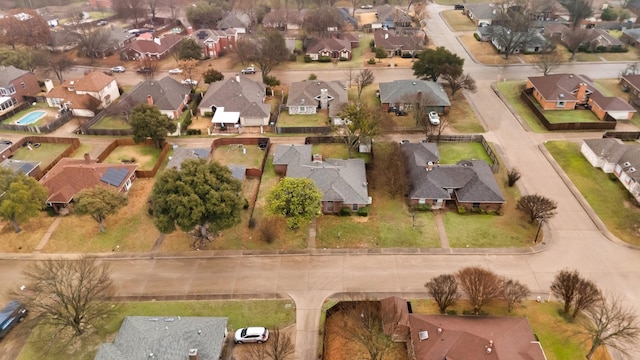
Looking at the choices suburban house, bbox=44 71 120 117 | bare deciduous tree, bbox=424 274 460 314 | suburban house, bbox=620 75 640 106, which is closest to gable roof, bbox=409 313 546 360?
bare deciduous tree, bbox=424 274 460 314

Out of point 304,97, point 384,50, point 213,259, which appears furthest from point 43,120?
point 384,50

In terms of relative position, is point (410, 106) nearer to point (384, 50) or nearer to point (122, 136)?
point (384, 50)

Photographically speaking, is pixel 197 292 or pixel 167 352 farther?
pixel 197 292

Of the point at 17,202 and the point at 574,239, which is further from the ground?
the point at 17,202

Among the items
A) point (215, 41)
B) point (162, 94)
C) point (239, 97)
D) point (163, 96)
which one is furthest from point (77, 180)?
point (215, 41)

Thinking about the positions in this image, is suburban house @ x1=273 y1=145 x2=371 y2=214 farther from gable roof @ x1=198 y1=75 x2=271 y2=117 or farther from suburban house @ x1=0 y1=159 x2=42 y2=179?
suburban house @ x1=0 y1=159 x2=42 y2=179

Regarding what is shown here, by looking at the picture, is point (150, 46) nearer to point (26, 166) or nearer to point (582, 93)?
point (26, 166)

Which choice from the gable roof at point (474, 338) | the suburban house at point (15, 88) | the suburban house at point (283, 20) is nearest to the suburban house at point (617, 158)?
the gable roof at point (474, 338)

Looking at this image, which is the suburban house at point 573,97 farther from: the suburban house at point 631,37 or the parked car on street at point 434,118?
the suburban house at point 631,37
